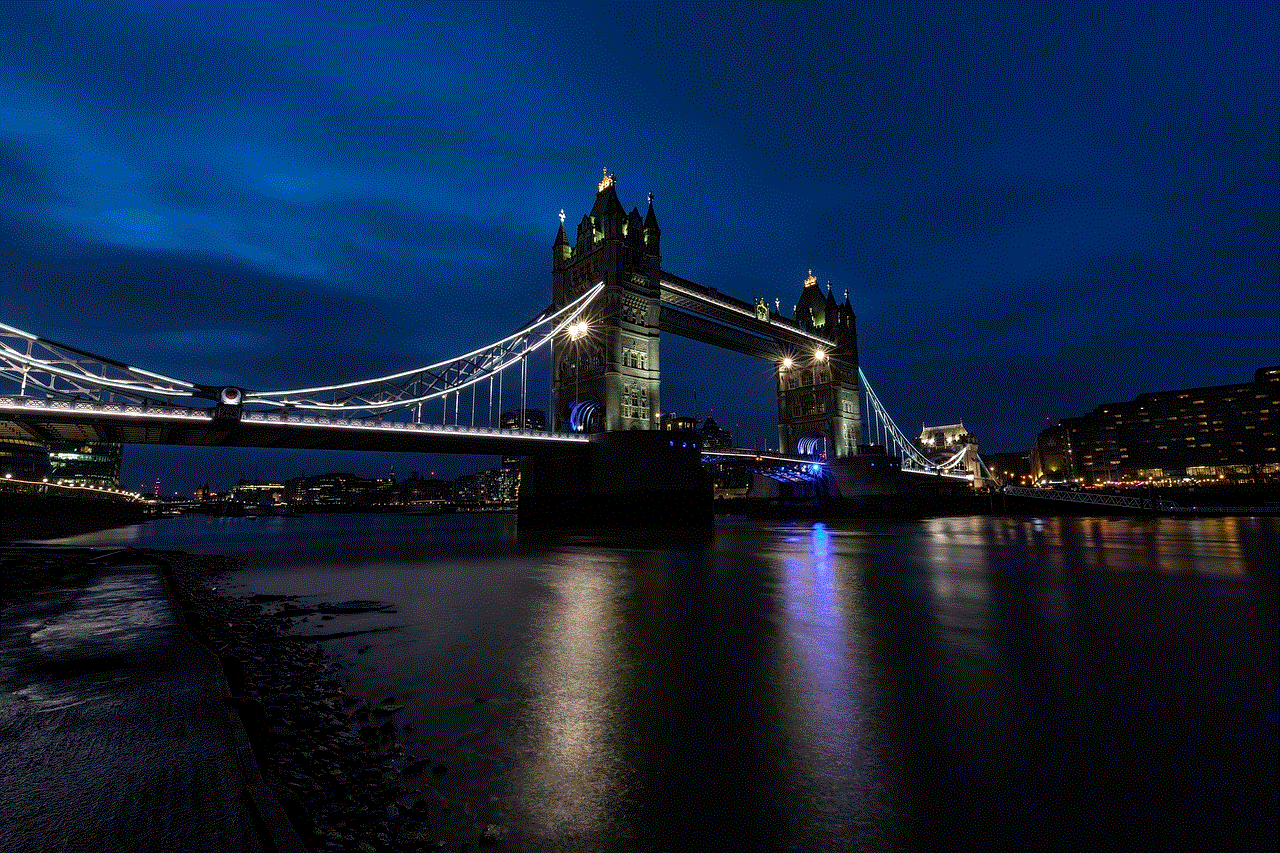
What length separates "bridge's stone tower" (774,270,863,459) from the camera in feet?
263

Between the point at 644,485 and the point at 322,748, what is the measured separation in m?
39.7

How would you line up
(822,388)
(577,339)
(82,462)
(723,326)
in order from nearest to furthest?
(577,339)
(723,326)
(822,388)
(82,462)

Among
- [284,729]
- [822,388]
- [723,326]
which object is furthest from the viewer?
[822,388]

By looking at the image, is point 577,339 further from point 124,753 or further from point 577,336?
point 124,753

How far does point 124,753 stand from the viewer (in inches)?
164

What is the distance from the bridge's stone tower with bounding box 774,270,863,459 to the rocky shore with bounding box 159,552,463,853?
74.9 metres

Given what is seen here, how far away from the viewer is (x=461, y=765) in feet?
16.4

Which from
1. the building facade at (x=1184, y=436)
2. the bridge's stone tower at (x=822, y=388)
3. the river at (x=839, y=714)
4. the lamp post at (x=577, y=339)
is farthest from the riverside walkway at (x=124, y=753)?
the building facade at (x=1184, y=436)

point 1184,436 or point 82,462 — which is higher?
point 1184,436

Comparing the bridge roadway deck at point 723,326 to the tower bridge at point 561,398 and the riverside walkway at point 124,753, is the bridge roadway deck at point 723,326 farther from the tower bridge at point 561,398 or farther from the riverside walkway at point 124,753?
the riverside walkway at point 124,753

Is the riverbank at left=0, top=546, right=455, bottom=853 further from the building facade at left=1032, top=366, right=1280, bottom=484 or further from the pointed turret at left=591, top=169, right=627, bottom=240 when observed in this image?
the building facade at left=1032, top=366, right=1280, bottom=484

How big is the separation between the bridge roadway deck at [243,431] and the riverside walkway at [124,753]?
1365 inches

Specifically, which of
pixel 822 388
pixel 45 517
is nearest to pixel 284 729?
pixel 45 517

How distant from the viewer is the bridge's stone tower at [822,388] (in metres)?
80.1
